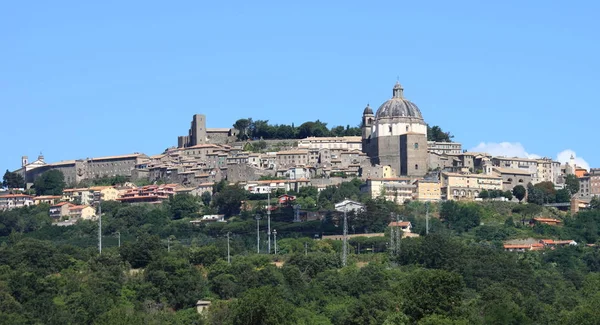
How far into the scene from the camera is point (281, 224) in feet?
280

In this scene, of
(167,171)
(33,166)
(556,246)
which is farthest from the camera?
(33,166)

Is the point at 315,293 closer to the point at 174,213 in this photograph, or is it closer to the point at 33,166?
the point at 174,213

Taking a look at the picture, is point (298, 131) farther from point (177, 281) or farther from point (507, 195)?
point (177, 281)

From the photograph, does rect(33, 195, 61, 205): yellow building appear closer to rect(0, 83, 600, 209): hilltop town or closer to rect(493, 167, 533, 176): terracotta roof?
rect(0, 83, 600, 209): hilltop town

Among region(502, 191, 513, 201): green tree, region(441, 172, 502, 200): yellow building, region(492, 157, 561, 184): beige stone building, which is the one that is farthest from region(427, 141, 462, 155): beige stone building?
region(502, 191, 513, 201): green tree

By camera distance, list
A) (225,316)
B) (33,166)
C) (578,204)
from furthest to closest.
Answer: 1. (33,166)
2. (578,204)
3. (225,316)

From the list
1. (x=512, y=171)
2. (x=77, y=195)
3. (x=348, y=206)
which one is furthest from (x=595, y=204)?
(x=77, y=195)

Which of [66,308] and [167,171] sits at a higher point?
[167,171]

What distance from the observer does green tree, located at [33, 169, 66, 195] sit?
106875 mm

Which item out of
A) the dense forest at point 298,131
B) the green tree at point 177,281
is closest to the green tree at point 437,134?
the dense forest at point 298,131

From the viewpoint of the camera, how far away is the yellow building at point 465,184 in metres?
94.5

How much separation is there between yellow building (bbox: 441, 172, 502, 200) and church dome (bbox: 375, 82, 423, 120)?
5530mm

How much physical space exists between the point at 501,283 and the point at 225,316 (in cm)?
1470

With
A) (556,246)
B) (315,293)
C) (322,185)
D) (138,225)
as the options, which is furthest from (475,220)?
(315,293)
